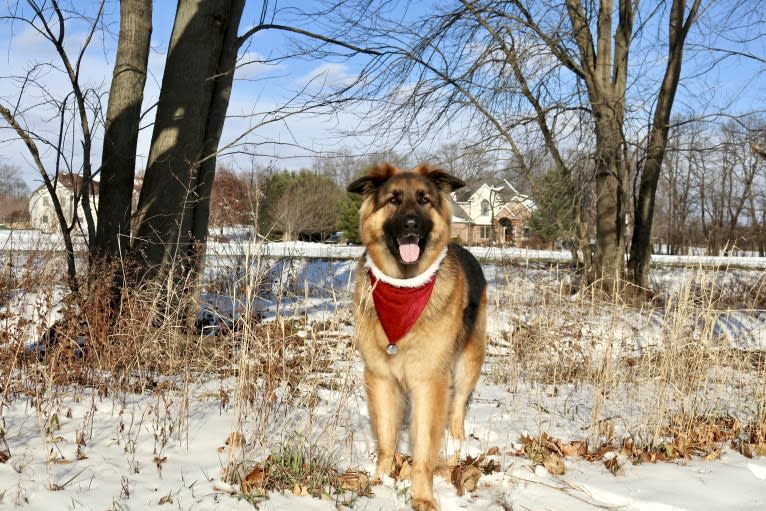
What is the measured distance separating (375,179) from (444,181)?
0.49m

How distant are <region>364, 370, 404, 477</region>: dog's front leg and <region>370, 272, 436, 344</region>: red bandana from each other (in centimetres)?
29

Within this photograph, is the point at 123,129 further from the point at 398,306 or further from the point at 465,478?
the point at 465,478

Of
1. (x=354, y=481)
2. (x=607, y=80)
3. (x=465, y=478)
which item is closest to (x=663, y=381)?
(x=465, y=478)

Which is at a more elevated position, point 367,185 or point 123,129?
point 123,129

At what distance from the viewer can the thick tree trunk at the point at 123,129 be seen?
5848 mm

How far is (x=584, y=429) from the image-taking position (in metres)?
4.39

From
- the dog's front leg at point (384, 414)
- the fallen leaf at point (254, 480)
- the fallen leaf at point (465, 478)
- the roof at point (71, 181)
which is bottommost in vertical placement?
the fallen leaf at point (465, 478)

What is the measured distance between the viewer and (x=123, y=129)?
19.4 ft

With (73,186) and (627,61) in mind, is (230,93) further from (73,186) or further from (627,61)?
(627,61)

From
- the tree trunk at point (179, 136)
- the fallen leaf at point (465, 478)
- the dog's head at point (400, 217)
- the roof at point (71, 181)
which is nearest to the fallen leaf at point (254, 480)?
the fallen leaf at point (465, 478)

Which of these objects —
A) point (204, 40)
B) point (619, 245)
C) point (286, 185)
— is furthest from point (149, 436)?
point (286, 185)

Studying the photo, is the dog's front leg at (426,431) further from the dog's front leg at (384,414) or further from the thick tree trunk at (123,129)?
the thick tree trunk at (123,129)

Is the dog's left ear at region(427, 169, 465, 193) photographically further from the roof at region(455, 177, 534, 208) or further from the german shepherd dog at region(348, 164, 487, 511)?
the roof at region(455, 177, 534, 208)

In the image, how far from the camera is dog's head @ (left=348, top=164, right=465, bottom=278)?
3.50 m
